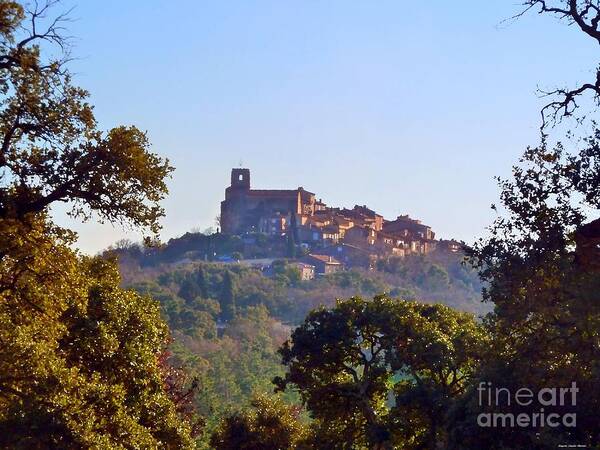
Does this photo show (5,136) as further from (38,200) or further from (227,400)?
(227,400)

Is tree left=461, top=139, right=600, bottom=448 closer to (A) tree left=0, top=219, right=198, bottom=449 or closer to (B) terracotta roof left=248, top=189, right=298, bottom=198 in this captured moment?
(A) tree left=0, top=219, right=198, bottom=449

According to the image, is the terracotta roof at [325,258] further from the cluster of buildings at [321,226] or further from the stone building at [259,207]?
the stone building at [259,207]

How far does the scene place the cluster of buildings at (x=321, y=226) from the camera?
168500 millimetres

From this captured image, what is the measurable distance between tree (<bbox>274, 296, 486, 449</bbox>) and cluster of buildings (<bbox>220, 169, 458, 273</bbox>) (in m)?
135

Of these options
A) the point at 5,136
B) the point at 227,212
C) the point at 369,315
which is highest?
the point at 227,212

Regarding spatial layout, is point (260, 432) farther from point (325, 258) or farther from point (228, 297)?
point (325, 258)

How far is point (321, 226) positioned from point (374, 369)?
150 meters

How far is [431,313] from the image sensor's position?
25203 millimetres

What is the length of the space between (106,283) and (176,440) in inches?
126

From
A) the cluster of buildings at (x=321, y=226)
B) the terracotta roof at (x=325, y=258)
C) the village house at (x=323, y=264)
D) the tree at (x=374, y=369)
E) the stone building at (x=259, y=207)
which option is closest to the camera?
the tree at (x=374, y=369)

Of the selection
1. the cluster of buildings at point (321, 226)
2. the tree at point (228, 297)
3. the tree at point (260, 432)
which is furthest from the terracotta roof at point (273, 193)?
the tree at point (260, 432)

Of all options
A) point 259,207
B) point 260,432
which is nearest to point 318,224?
point 259,207

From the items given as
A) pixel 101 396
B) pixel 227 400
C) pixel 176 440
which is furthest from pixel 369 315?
pixel 227 400

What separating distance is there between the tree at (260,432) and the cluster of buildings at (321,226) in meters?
133
